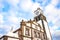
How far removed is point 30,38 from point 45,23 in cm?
1110

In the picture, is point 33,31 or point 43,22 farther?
point 43,22

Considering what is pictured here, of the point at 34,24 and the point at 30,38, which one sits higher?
the point at 34,24

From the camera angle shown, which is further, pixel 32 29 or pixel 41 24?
pixel 41 24

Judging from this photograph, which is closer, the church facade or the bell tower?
the church facade

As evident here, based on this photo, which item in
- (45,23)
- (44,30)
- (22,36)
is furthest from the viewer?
(45,23)

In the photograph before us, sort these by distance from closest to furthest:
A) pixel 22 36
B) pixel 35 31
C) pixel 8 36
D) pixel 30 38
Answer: pixel 8 36 < pixel 22 36 < pixel 30 38 < pixel 35 31

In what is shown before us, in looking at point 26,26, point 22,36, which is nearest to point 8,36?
point 22,36

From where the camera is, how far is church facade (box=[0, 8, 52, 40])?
28.5m

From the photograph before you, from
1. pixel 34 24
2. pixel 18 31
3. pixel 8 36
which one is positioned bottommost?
pixel 8 36

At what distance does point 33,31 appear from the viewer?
3219 centimetres

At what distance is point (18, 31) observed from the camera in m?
29.5

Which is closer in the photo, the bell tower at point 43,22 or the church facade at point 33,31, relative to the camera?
the church facade at point 33,31

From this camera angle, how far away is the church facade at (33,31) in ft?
93.6

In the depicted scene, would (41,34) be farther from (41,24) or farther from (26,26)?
(26,26)
